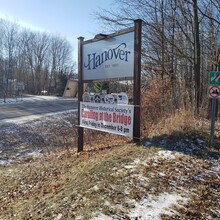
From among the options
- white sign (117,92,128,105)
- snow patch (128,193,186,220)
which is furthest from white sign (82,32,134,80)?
snow patch (128,193,186,220)

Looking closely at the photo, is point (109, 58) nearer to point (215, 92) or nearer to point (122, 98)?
point (122, 98)

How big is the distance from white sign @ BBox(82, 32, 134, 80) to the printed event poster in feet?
2.48

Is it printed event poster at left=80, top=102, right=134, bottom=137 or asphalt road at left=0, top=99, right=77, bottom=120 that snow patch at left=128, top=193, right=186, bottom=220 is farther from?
asphalt road at left=0, top=99, right=77, bottom=120

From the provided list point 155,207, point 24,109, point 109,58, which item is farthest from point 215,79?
point 24,109

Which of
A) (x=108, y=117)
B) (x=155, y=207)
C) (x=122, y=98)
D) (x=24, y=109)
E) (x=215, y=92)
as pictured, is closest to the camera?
(x=155, y=207)

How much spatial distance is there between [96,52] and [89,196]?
4.16 metres

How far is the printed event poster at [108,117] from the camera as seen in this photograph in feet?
17.6

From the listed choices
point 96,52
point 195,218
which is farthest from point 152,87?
point 195,218

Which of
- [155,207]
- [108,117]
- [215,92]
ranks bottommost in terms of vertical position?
[155,207]

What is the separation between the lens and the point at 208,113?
8617mm

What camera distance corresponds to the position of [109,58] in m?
5.95

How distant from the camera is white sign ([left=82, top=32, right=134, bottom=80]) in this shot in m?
5.46

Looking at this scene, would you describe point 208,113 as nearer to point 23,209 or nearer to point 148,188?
point 148,188

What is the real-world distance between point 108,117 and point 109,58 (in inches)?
57.8
